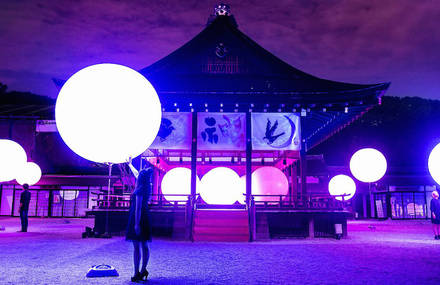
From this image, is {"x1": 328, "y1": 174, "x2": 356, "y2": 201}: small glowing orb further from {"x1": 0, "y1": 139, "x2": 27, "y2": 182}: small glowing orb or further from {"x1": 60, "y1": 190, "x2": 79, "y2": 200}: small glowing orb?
{"x1": 60, "y1": 190, "x2": 79, "y2": 200}: small glowing orb

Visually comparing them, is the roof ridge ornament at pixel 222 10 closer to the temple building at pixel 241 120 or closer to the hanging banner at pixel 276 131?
the temple building at pixel 241 120

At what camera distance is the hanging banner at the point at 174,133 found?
16.0 m

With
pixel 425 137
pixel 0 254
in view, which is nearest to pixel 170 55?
pixel 0 254

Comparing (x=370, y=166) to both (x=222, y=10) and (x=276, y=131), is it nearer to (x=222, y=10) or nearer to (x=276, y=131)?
(x=276, y=131)

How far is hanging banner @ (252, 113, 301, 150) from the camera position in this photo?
1588cm

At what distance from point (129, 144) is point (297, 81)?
41.8 feet

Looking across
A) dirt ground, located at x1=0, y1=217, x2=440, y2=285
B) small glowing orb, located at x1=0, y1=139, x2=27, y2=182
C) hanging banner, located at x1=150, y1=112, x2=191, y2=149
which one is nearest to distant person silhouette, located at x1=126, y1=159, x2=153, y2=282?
dirt ground, located at x1=0, y1=217, x2=440, y2=285

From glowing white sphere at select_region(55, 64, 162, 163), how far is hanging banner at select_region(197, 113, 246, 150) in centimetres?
1008

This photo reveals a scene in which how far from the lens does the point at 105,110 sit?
18.1 ft

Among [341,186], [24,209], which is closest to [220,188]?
[24,209]

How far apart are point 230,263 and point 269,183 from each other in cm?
891

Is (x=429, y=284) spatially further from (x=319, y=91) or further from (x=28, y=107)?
(x=28, y=107)

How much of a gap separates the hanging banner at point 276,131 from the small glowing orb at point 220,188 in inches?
70.6

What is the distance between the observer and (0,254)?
927 cm
